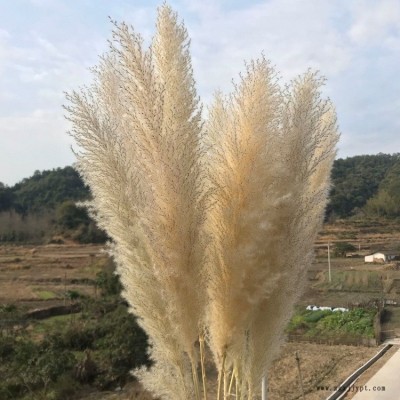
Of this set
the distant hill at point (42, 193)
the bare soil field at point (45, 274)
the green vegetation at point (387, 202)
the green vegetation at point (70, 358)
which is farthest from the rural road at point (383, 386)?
the distant hill at point (42, 193)

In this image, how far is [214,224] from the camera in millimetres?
1743

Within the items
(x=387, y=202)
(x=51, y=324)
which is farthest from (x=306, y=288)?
(x=387, y=202)

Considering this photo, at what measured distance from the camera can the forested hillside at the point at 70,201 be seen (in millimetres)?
45000

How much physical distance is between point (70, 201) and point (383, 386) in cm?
3771

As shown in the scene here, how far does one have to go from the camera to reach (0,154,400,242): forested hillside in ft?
148

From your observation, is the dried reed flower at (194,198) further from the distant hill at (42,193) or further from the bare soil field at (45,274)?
the distant hill at (42,193)

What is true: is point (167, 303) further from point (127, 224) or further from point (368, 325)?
point (368, 325)

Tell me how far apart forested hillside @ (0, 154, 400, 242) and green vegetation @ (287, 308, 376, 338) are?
27.9 meters

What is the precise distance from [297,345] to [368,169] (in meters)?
51.8

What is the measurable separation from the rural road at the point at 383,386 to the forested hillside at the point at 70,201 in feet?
109

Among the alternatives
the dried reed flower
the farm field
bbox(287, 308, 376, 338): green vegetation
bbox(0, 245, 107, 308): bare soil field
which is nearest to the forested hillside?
the farm field

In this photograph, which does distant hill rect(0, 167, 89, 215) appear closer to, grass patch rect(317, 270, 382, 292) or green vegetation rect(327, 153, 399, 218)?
green vegetation rect(327, 153, 399, 218)

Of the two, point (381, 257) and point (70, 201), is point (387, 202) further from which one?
point (70, 201)

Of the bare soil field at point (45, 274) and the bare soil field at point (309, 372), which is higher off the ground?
the bare soil field at point (45, 274)
